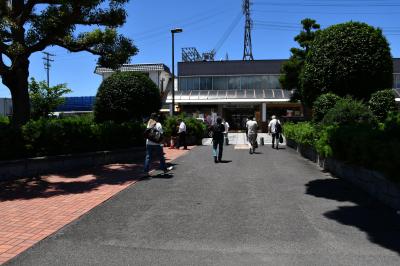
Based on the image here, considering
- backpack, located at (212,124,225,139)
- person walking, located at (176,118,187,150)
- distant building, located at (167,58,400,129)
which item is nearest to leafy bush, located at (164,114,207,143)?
person walking, located at (176,118,187,150)

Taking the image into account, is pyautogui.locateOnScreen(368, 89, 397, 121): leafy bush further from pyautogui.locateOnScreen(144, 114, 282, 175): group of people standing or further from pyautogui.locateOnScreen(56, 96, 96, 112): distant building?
pyautogui.locateOnScreen(56, 96, 96, 112): distant building

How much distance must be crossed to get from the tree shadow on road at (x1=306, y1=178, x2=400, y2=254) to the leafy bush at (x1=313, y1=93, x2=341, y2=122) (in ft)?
14.3

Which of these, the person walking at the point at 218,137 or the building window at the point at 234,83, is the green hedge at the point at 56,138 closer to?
the person walking at the point at 218,137

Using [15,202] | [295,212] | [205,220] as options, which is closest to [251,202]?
[295,212]

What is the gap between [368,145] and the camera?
8.33 meters

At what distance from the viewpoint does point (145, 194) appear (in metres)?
9.00

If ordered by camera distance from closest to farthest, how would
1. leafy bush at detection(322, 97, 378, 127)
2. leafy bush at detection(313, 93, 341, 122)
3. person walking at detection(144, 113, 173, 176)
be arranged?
person walking at detection(144, 113, 173, 176) < leafy bush at detection(322, 97, 378, 127) < leafy bush at detection(313, 93, 341, 122)

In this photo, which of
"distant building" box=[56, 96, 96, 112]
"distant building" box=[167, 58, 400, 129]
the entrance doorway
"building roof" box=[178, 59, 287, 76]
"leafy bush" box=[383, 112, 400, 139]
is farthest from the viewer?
"distant building" box=[56, 96, 96, 112]

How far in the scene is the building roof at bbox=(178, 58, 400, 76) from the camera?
45.1 m

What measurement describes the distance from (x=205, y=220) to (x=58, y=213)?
7.95 feet

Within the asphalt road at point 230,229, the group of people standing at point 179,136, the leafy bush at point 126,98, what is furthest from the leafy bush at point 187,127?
the asphalt road at point 230,229

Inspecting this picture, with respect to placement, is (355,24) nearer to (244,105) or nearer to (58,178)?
(58,178)

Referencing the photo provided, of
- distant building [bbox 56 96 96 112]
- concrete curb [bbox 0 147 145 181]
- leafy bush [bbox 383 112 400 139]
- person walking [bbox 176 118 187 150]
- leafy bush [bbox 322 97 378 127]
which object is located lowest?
concrete curb [bbox 0 147 145 181]

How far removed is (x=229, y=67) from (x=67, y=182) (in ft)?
120
